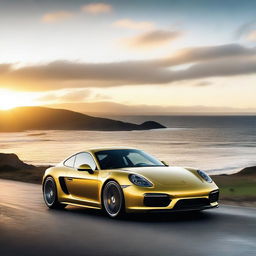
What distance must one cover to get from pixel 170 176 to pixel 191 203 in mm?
728

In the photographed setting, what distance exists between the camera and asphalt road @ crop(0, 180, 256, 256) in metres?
9.40

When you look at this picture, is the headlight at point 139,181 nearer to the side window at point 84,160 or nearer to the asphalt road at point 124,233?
the asphalt road at point 124,233

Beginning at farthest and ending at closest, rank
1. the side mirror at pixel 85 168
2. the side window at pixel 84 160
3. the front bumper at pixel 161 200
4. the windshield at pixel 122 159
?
1. the side window at pixel 84 160
2. the windshield at pixel 122 159
3. the side mirror at pixel 85 168
4. the front bumper at pixel 161 200

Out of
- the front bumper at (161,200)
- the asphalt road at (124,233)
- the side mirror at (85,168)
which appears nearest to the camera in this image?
the asphalt road at (124,233)

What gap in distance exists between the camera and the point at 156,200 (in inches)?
491

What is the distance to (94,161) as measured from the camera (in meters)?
14.0

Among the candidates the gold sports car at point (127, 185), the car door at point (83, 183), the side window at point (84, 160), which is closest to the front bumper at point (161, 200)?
the gold sports car at point (127, 185)

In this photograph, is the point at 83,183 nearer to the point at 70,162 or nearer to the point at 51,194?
the point at 70,162

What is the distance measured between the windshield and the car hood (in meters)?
0.59

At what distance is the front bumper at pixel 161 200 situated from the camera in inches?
488

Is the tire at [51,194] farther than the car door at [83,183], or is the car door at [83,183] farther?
the tire at [51,194]

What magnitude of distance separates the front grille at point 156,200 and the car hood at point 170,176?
26cm

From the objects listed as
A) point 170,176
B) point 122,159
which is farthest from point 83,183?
point 170,176

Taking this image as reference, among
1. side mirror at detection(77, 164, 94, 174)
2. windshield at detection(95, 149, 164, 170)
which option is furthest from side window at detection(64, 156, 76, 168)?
side mirror at detection(77, 164, 94, 174)
